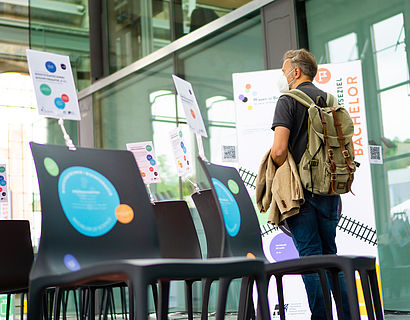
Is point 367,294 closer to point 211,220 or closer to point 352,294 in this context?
point 352,294

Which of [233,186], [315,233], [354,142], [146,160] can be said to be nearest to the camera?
[233,186]

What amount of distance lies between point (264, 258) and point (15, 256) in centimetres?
170

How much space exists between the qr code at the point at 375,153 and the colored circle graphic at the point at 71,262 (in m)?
2.86

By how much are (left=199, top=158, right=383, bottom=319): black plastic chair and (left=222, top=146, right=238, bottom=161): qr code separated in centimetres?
182

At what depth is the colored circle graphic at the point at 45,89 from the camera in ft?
6.68

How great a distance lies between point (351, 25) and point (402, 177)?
1.27 meters

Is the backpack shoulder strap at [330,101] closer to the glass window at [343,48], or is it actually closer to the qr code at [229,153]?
the qr code at [229,153]

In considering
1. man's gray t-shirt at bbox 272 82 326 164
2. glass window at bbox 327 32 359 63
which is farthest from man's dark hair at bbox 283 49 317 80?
glass window at bbox 327 32 359 63

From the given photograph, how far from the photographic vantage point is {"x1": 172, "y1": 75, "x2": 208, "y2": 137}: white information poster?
262 cm

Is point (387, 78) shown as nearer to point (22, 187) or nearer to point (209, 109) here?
point (209, 109)

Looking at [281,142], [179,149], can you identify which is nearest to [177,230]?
[179,149]

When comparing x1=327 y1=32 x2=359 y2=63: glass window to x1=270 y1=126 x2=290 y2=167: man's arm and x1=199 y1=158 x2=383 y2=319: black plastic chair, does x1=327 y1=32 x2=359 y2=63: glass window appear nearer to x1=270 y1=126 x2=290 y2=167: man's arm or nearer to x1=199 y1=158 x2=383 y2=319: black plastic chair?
x1=270 y1=126 x2=290 y2=167: man's arm

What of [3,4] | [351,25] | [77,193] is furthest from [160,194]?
[77,193]

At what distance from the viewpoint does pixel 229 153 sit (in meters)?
4.42
